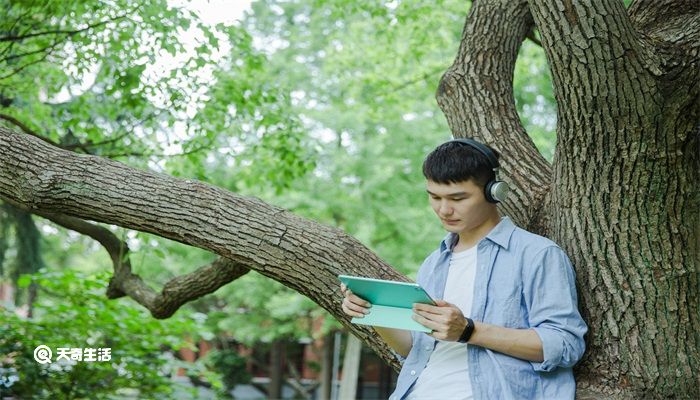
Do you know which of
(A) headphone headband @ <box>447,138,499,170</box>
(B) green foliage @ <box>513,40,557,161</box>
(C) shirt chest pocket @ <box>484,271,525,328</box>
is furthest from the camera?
(B) green foliage @ <box>513,40,557,161</box>

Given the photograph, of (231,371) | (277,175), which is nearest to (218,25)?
(277,175)

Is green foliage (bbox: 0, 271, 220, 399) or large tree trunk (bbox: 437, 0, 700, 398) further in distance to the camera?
green foliage (bbox: 0, 271, 220, 399)

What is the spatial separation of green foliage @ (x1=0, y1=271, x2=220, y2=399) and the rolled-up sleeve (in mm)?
4799

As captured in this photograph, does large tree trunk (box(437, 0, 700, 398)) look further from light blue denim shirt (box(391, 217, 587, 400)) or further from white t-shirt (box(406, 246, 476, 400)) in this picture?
white t-shirt (box(406, 246, 476, 400))

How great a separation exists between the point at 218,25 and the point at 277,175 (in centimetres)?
171

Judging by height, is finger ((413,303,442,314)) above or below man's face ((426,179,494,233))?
below

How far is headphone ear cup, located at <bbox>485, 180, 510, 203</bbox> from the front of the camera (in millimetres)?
2857

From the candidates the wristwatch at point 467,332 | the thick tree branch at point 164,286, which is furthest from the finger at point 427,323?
the thick tree branch at point 164,286

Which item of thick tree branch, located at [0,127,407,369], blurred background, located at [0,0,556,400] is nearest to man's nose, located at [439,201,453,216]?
thick tree branch, located at [0,127,407,369]

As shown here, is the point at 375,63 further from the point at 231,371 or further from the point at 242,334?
the point at 231,371

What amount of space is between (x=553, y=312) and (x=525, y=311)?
4.7 inches

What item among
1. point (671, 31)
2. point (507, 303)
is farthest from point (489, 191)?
point (671, 31)

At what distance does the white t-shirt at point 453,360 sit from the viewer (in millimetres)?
2846

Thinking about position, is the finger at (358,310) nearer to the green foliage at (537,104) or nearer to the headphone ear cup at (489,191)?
the headphone ear cup at (489,191)
